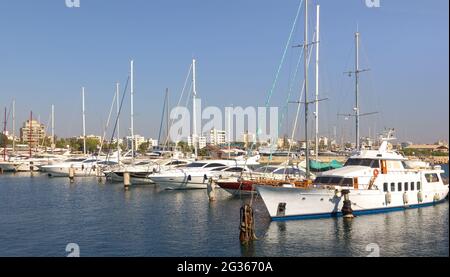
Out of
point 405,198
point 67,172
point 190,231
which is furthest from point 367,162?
point 67,172

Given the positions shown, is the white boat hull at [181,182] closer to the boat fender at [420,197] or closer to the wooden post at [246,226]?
the boat fender at [420,197]

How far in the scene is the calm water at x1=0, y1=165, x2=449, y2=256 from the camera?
23.6 metres

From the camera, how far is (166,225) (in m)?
30.1

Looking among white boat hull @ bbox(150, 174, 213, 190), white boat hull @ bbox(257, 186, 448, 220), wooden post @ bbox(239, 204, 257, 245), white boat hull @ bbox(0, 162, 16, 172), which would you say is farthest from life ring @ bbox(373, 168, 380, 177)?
white boat hull @ bbox(0, 162, 16, 172)

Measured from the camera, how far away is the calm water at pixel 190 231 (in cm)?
2356

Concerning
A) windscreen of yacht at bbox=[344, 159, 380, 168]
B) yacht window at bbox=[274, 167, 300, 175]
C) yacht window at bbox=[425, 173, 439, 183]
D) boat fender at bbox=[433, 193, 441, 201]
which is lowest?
boat fender at bbox=[433, 193, 441, 201]

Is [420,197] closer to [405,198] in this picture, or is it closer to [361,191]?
[405,198]

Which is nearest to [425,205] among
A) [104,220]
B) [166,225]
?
[166,225]

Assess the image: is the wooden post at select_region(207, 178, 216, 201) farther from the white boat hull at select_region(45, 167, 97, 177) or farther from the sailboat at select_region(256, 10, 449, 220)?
the white boat hull at select_region(45, 167, 97, 177)

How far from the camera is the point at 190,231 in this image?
28.1 meters

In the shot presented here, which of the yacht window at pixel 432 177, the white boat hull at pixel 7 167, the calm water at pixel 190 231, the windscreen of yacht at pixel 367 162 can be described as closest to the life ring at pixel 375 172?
the windscreen of yacht at pixel 367 162

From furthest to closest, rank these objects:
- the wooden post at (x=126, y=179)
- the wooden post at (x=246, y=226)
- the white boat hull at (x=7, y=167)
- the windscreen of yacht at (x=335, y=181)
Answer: the white boat hull at (x=7, y=167) < the wooden post at (x=126, y=179) < the windscreen of yacht at (x=335, y=181) < the wooden post at (x=246, y=226)
